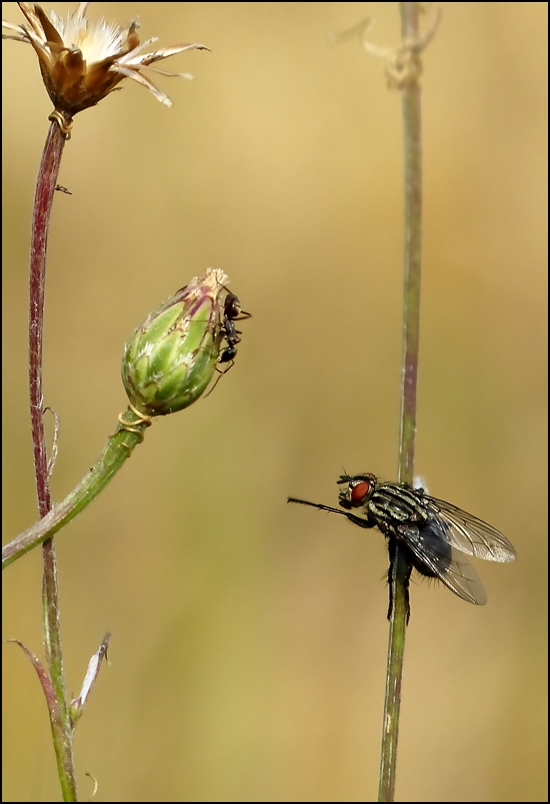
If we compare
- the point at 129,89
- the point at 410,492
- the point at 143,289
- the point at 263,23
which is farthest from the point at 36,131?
the point at 410,492

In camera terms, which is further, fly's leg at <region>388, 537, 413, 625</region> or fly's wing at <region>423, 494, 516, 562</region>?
fly's wing at <region>423, 494, 516, 562</region>

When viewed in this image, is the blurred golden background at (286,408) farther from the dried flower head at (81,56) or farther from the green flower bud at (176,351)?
the dried flower head at (81,56)

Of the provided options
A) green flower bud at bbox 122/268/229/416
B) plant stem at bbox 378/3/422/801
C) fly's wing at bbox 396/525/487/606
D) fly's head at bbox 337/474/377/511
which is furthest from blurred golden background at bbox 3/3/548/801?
green flower bud at bbox 122/268/229/416

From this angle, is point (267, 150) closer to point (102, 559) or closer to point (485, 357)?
point (485, 357)

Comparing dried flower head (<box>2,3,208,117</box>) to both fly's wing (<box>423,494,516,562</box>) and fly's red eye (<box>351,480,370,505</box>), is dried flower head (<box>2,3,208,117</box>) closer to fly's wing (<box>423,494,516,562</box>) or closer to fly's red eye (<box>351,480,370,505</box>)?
fly's red eye (<box>351,480,370,505</box>)

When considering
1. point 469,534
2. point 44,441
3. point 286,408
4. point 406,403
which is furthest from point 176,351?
point 286,408

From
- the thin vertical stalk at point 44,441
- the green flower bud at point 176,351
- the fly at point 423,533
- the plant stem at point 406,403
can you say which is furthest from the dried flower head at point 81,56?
the fly at point 423,533

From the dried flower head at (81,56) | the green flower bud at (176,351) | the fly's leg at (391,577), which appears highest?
the dried flower head at (81,56)

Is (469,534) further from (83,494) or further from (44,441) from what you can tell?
(44,441)
